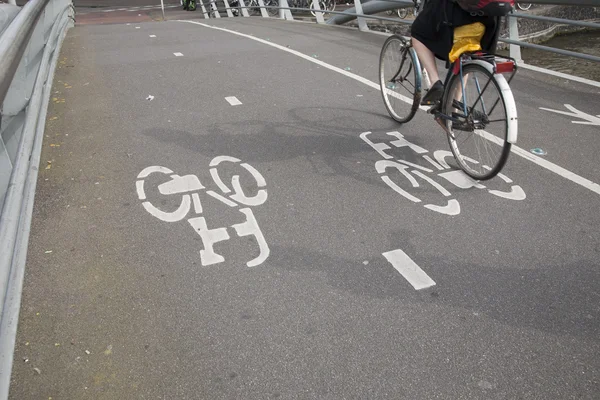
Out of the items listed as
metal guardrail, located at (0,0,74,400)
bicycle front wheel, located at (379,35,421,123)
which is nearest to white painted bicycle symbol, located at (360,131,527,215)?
bicycle front wheel, located at (379,35,421,123)

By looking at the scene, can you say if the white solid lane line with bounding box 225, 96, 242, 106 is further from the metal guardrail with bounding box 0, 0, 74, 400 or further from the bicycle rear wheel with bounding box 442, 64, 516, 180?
the bicycle rear wheel with bounding box 442, 64, 516, 180

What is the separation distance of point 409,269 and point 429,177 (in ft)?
4.81

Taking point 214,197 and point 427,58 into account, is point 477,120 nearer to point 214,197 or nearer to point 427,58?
point 427,58

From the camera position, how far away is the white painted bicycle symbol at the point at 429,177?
4188 mm

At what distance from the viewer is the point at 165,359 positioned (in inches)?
105

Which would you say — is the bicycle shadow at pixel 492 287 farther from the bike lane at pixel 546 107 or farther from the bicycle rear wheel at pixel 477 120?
the bike lane at pixel 546 107

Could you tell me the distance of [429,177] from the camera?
181 inches

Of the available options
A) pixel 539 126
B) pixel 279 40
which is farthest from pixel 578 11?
pixel 539 126

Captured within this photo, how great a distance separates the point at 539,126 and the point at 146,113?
4.50 metres

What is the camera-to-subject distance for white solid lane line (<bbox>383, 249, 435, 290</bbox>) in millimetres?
3201

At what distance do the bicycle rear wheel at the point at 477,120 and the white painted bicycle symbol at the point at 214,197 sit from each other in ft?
5.67

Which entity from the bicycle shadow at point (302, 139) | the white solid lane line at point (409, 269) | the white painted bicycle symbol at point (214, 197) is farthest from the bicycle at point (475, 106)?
the white painted bicycle symbol at point (214, 197)

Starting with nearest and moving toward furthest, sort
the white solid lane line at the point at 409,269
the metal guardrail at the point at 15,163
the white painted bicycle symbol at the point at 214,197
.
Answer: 1. the metal guardrail at the point at 15,163
2. the white solid lane line at the point at 409,269
3. the white painted bicycle symbol at the point at 214,197

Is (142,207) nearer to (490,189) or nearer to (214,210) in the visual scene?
(214,210)
